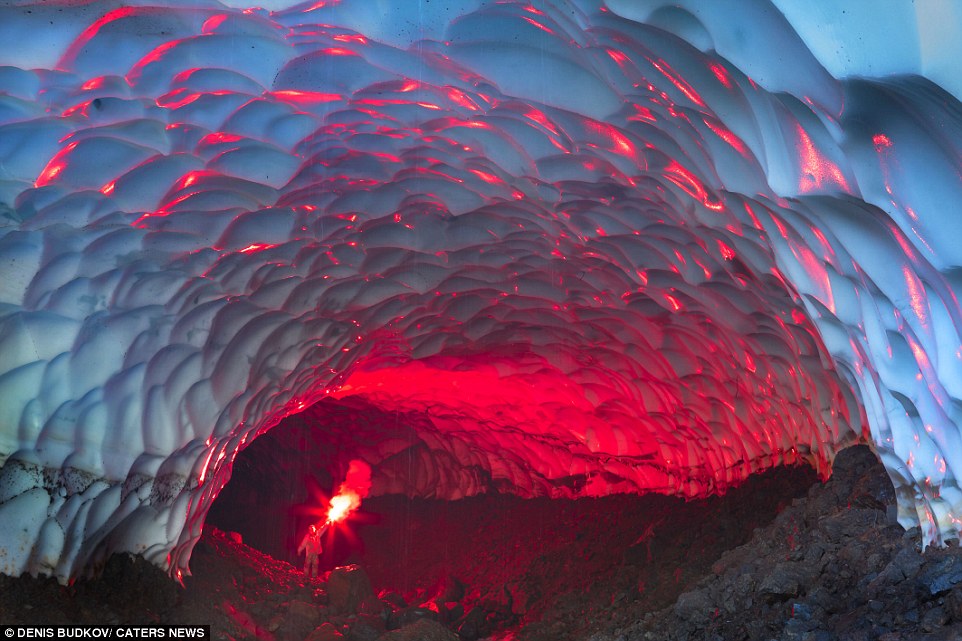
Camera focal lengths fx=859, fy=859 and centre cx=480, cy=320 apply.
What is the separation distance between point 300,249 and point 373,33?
126 inches

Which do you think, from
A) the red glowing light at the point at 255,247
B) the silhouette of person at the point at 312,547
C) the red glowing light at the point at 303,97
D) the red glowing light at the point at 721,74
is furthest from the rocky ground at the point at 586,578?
the red glowing light at the point at 303,97

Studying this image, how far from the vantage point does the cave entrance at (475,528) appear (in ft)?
31.1

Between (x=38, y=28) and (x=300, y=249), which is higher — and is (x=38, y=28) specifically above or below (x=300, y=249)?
above

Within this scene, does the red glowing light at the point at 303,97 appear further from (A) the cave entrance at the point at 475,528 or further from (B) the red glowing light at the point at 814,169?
(A) the cave entrance at the point at 475,528

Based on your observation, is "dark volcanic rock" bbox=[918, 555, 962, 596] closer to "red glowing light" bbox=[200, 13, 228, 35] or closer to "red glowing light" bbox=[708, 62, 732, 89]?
"red glowing light" bbox=[708, 62, 732, 89]

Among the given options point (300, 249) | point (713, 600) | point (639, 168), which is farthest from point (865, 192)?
point (300, 249)

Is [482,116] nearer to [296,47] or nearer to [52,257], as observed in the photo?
[296,47]

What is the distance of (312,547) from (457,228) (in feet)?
32.5

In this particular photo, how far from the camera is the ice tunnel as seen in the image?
396 centimetres

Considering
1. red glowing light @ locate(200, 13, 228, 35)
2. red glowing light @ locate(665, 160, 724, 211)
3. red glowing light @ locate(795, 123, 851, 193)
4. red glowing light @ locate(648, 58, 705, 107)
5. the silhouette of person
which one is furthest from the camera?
the silhouette of person

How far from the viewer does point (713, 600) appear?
6.38 metres
